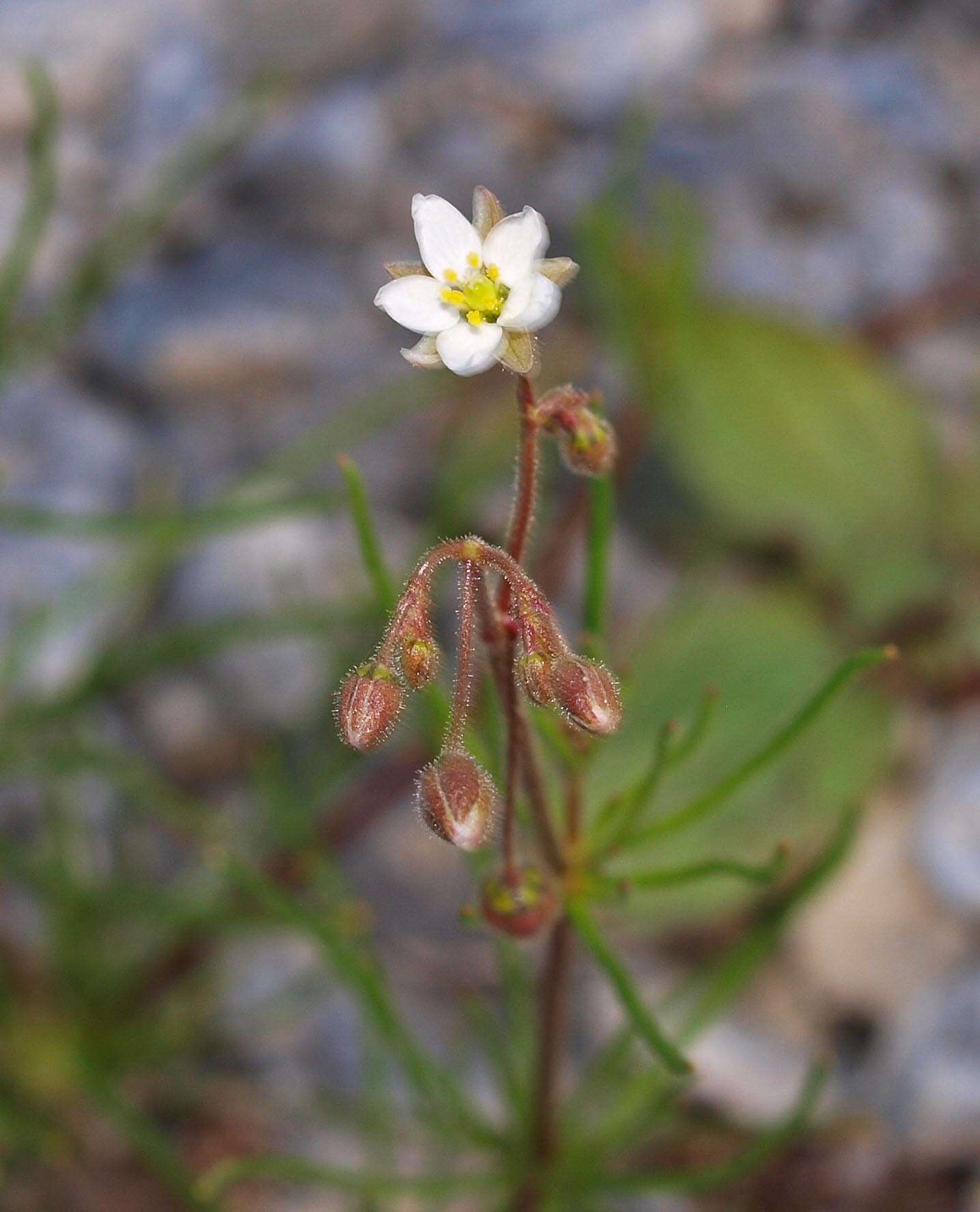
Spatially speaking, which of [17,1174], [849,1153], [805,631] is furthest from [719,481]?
[17,1174]

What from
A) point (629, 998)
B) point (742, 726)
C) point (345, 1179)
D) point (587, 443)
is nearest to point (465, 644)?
point (587, 443)

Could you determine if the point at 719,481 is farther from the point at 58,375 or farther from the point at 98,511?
the point at 58,375

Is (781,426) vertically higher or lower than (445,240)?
higher

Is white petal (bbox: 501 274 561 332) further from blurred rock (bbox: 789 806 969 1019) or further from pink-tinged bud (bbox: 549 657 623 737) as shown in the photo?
blurred rock (bbox: 789 806 969 1019)

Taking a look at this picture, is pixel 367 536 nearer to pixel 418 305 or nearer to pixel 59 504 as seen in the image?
pixel 418 305

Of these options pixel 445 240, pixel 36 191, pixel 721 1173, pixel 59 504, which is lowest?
pixel 721 1173

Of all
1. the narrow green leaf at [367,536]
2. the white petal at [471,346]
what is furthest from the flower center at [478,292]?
the narrow green leaf at [367,536]

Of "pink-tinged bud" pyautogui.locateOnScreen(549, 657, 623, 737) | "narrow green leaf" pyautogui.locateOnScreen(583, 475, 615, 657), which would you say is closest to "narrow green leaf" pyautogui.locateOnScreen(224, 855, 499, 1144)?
"narrow green leaf" pyautogui.locateOnScreen(583, 475, 615, 657)

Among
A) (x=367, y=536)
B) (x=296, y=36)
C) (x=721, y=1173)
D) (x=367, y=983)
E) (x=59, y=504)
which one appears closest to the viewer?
(x=367, y=536)
